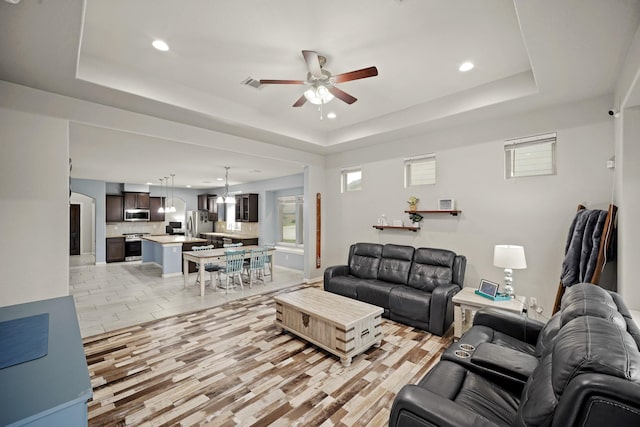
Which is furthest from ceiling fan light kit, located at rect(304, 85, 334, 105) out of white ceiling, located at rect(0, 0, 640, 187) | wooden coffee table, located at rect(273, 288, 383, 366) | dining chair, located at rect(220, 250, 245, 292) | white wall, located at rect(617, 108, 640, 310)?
dining chair, located at rect(220, 250, 245, 292)

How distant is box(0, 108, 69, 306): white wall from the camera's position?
2.84 m

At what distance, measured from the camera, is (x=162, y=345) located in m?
3.21

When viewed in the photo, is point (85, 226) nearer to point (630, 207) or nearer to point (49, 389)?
point (49, 389)

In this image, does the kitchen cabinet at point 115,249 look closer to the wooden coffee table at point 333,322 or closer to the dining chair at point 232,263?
the dining chair at point 232,263

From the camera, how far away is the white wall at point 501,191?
10.6ft

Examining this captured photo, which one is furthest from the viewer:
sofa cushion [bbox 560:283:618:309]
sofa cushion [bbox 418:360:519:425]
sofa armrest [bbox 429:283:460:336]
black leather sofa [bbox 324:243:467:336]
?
black leather sofa [bbox 324:243:467:336]

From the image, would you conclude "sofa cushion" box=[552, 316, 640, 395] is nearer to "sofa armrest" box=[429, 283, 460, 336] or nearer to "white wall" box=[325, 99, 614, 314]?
"sofa armrest" box=[429, 283, 460, 336]

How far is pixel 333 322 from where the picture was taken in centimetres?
284

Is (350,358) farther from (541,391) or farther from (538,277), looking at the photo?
(538,277)

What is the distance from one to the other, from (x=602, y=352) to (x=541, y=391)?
0.88 feet

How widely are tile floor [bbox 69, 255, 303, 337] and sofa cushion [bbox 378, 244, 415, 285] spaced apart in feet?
7.69

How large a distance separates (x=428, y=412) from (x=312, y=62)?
256cm

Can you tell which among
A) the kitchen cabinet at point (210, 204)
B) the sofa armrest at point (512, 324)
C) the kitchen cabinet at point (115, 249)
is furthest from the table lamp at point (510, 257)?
the kitchen cabinet at point (115, 249)

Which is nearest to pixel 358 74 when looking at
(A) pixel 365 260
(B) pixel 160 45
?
(B) pixel 160 45
